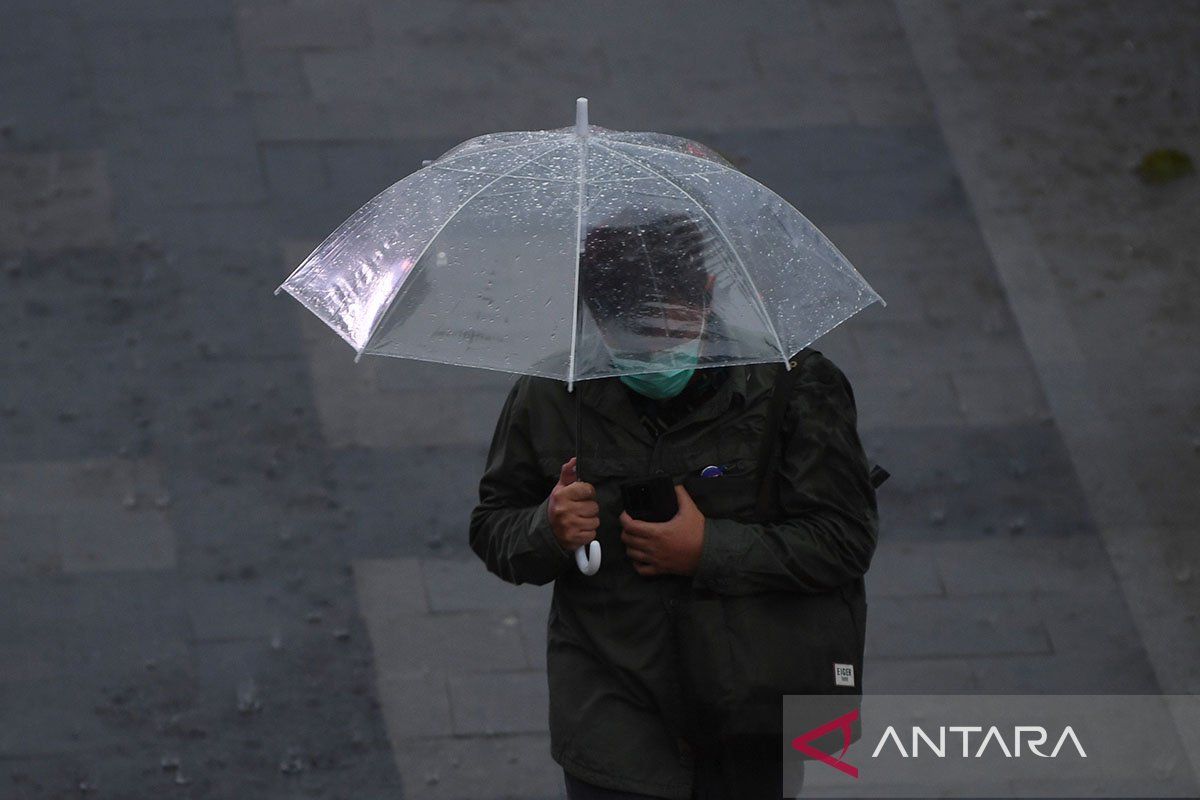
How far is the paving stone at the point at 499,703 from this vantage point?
5879mm

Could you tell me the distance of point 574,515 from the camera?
143 inches

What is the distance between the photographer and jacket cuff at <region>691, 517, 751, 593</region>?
145 inches

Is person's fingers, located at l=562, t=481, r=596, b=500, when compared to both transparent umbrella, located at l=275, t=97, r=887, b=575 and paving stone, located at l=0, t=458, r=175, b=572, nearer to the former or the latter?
transparent umbrella, located at l=275, t=97, r=887, b=575

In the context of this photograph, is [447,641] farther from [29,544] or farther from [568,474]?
[568,474]

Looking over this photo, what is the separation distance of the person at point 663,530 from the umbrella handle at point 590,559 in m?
0.03

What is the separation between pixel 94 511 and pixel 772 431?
12.2 feet

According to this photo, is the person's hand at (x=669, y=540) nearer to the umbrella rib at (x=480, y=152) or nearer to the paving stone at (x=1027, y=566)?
the umbrella rib at (x=480, y=152)

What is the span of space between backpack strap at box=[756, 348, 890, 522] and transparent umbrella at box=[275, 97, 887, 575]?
15 centimetres

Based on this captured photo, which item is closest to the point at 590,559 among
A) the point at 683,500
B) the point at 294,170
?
the point at 683,500

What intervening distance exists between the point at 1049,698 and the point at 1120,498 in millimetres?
1308

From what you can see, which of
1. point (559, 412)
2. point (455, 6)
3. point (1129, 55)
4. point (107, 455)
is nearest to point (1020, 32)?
point (1129, 55)

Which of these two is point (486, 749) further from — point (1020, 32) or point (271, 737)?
point (1020, 32)

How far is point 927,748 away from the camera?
5.86 meters

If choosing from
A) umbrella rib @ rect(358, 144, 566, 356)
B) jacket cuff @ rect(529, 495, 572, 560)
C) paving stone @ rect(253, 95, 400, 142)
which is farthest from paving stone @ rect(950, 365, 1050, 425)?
umbrella rib @ rect(358, 144, 566, 356)
